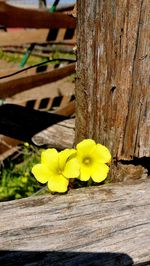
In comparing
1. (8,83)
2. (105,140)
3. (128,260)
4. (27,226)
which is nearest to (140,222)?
(128,260)

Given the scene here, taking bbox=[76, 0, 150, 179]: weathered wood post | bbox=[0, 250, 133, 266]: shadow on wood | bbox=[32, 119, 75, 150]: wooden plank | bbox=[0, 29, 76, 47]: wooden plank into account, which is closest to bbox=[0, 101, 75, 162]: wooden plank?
bbox=[32, 119, 75, 150]: wooden plank

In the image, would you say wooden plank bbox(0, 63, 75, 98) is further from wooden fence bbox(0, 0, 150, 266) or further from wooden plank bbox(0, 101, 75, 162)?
wooden fence bbox(0, 0, 150, 266)

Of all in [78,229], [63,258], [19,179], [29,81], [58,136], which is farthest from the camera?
[29,81]

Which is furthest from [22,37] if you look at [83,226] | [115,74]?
[83,226]

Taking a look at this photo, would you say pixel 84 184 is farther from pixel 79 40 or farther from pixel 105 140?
pixel 79 40

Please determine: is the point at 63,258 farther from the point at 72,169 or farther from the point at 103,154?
the point at 103,154
